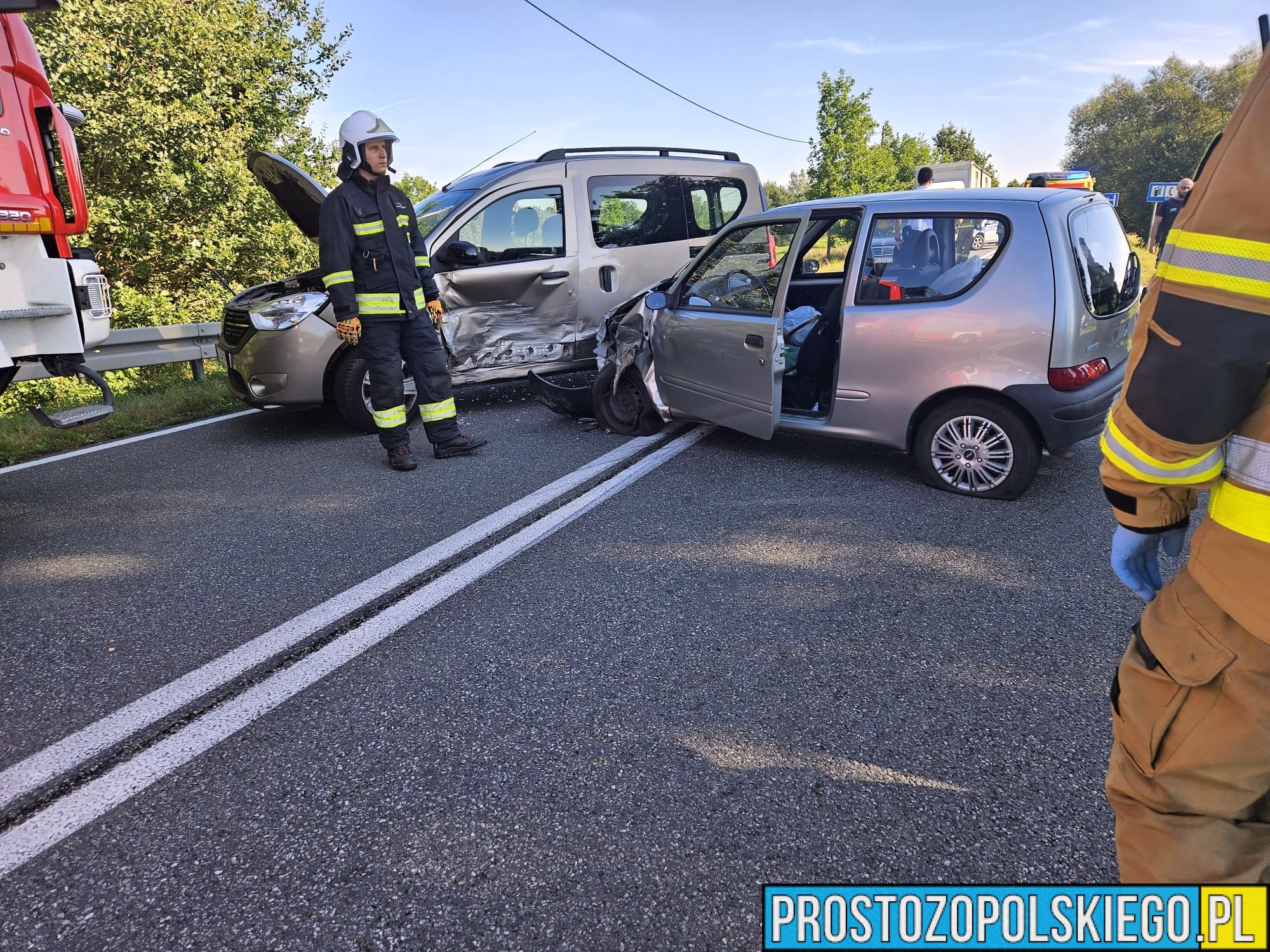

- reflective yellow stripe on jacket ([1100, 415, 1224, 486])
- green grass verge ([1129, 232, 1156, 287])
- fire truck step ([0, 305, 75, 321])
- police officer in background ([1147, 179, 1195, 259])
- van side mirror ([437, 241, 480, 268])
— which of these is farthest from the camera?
police officer in background ([1147, 179, 1195, 259])

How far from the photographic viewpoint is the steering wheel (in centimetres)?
493

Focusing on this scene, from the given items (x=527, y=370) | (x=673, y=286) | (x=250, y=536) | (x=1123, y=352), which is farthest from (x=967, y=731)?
(x=527, y=370)

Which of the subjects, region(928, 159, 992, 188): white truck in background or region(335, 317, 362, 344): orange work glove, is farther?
region(928, 159, 992, 188): white truck in background

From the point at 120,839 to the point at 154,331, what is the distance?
708 centimetres

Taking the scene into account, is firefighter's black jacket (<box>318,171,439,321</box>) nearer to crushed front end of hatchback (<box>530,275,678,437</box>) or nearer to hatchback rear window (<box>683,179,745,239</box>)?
crushed front end of hatchback (<box>530,275,678,437</box>)

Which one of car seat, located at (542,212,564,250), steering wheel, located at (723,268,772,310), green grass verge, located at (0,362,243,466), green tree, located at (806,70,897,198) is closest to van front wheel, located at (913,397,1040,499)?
steering wheel, located at (723,268,772,310)

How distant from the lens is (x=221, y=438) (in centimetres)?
627

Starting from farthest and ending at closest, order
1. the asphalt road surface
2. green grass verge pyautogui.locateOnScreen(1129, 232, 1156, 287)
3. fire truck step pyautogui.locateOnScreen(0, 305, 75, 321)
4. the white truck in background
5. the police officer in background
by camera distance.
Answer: the white truck in background < the police officer in background < green grass verge pyautogui.locateOnScreen(1129, 232, 1156, 287) < fire truck step pyautogui.locateOnScreen(0, 305, 75, 321) < the asphalt road surface

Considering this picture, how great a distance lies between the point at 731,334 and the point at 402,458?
2.26 metres

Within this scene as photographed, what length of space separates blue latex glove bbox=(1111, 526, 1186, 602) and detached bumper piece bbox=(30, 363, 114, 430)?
14.6 ft

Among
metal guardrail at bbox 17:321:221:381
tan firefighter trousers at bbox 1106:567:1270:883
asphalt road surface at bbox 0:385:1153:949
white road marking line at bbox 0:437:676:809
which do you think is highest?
metal guardrail at bbox 17:321:221:381

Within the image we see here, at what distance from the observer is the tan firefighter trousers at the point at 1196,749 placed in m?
1.12

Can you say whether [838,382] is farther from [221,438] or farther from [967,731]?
[221,438]

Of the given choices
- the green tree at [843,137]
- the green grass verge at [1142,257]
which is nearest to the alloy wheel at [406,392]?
the green grass verge at [1142,257]
